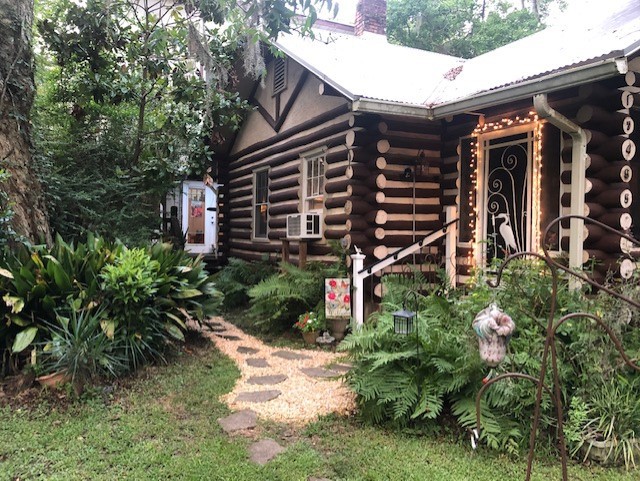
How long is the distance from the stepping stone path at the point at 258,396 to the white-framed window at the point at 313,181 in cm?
386

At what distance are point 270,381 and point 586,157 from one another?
13.0 ft

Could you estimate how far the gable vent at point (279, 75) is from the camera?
916 centimetres

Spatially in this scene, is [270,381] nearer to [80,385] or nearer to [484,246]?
[80,385]

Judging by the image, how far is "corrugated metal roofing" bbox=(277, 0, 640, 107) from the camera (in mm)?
4996

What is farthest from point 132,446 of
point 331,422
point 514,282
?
point 514,282

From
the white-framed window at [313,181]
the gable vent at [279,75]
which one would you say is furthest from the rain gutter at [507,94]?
the gable vent at [279,75]

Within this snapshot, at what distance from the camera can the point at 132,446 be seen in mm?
3291

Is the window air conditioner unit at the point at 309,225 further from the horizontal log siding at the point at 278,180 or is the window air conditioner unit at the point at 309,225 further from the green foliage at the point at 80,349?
the green foliage at the point at 80,349

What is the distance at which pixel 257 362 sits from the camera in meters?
5.48

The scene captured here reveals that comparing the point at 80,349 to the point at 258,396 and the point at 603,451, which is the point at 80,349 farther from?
the point at 603,451

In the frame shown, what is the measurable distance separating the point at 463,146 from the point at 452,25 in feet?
57.6

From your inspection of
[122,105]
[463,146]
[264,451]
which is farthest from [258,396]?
[122,105]

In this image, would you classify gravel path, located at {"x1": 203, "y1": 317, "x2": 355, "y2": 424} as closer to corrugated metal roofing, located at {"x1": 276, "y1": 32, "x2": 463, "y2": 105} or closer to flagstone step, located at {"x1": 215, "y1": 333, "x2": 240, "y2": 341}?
flagstone step, located at {"x1": 215, "y1": 333, "x2": 240, "y2": 341}

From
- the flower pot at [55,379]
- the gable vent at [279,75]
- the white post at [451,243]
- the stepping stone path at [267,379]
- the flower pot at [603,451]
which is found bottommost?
the stepping stone path at [267,379]
